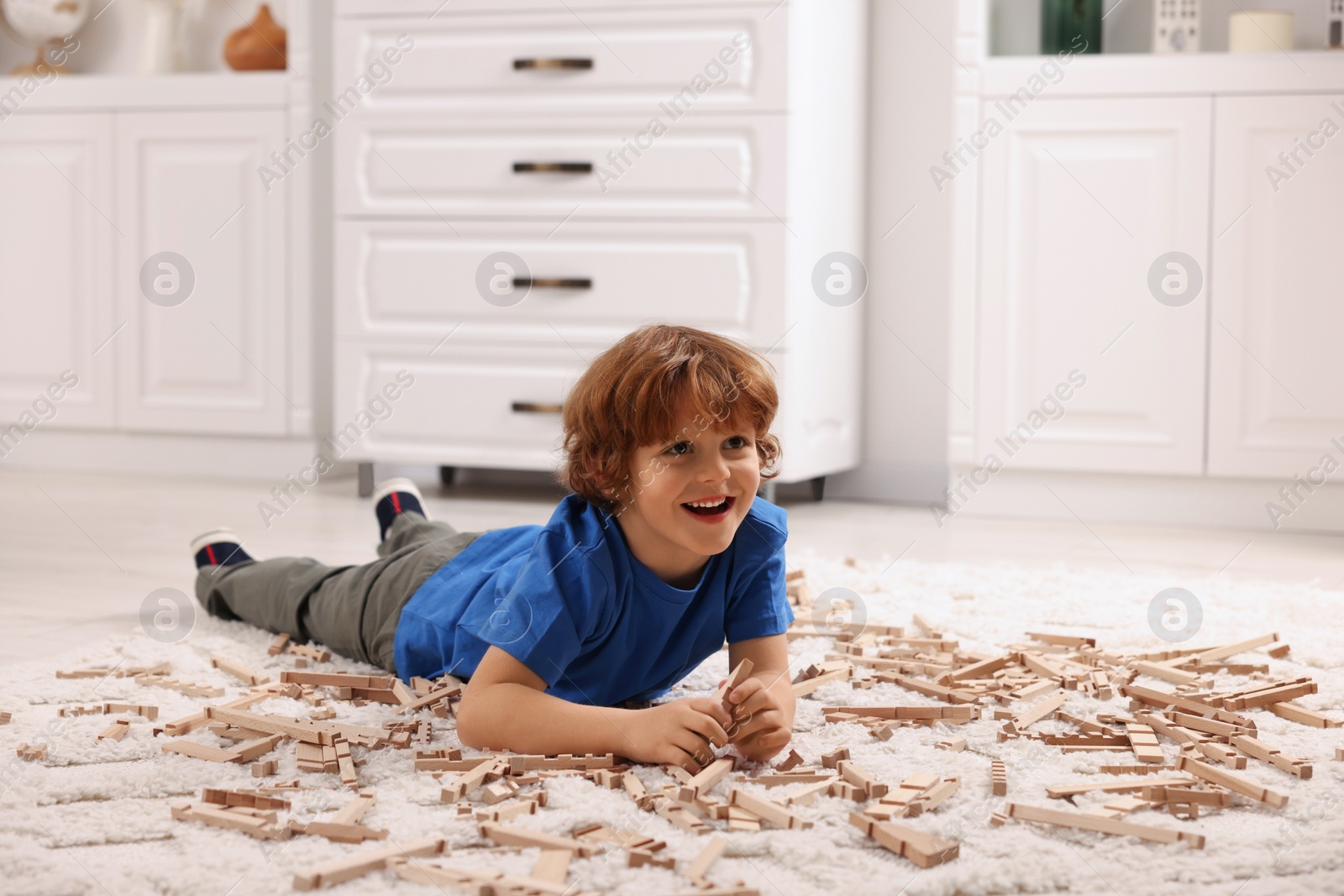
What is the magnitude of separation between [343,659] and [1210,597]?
1220mm

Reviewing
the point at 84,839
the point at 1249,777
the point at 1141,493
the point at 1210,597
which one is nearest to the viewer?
the point at 84,839

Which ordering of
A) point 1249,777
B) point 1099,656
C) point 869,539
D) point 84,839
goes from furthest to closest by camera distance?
point 869,539 → point 1099,656 → point 1249,777 → point 84,839

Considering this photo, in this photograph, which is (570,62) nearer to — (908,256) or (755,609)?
(908,256)

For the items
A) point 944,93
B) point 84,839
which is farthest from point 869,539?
point 84,839

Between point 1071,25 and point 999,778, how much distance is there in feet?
7.27

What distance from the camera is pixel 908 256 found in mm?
3033

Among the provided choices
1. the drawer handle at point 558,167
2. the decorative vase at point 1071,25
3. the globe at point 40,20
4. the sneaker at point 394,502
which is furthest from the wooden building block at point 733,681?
the globe at point 40,20

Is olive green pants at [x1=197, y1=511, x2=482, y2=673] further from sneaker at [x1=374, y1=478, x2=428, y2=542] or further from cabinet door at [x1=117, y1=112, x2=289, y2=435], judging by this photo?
cabinet door at [x1=117, y1=112, x2=289, y2=435]

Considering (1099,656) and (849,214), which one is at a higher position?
(849,214)

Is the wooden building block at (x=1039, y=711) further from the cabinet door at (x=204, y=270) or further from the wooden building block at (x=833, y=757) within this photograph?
the cabinet door at (x=204, y=270)

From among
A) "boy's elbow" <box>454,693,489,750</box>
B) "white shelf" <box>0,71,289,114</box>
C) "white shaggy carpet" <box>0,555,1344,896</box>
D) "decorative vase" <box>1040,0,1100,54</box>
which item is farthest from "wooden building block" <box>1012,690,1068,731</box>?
"white shelf" <box>0,71,289,114</box>

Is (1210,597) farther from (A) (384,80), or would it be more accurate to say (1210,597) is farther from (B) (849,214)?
(A) (384,80)

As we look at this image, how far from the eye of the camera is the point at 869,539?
97.8 inches

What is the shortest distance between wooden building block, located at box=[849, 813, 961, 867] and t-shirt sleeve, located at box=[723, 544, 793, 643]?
12.2 inches
